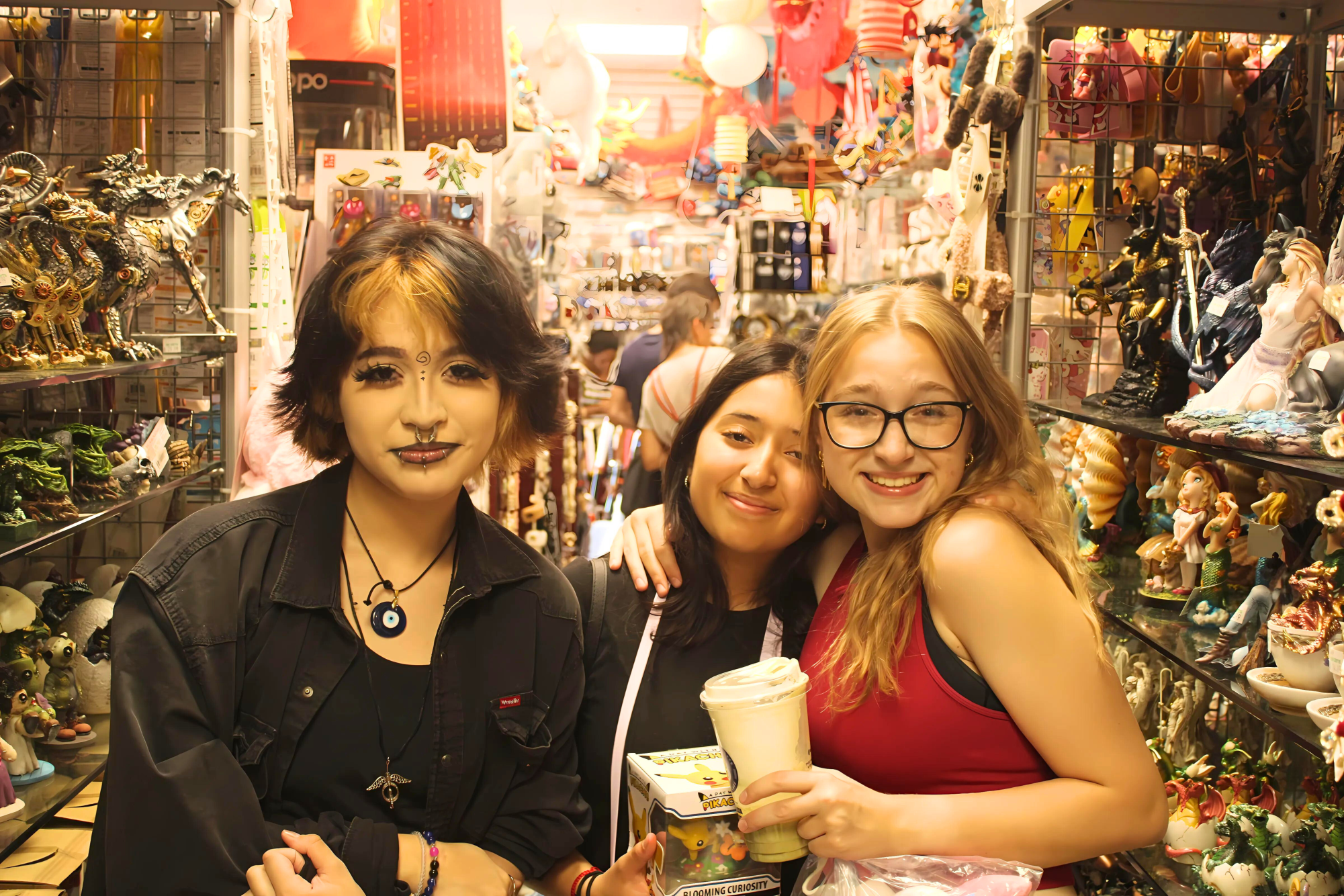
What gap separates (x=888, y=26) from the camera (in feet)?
15.0

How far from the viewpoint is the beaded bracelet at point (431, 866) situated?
1.45 metres

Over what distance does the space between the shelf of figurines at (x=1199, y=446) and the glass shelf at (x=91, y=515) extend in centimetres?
230

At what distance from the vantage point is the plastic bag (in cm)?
133

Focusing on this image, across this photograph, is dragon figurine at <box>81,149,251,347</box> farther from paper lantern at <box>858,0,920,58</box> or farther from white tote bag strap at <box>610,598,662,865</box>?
paper lantern at <box>858,0,920,58</box>

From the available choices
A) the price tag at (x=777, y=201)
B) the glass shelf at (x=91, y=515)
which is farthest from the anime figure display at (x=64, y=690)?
the price tag at (x=777, y=201)

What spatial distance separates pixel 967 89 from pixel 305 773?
8.64 feet

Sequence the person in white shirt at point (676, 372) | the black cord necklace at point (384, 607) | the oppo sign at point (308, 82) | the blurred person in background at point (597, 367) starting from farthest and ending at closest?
the blurred person in background at point (597, 367)
the person in white shirt at point (676, 372)
the oppo sign at point (308, 82)
the black cord necklace at point (384, 607)

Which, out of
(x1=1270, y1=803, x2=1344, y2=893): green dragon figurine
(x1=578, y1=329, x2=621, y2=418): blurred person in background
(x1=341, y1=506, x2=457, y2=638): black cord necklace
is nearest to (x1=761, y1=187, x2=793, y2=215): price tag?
(x1=578, y1=329, x2=621, y2=418): blurred person in background

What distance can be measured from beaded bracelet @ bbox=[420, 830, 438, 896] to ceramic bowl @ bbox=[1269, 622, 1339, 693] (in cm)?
148

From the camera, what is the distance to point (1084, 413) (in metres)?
2.63

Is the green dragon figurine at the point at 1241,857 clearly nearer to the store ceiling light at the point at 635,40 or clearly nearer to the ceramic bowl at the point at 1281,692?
the ceramic bowl at the point at 1281,692

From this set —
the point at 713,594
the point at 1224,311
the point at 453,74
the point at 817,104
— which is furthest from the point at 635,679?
the point at 817,104

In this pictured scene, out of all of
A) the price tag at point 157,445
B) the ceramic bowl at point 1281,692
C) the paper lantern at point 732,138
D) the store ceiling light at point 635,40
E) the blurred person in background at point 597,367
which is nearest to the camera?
the ceramic bowl at point 1281,692

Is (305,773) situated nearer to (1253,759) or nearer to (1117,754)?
(1117,754)
